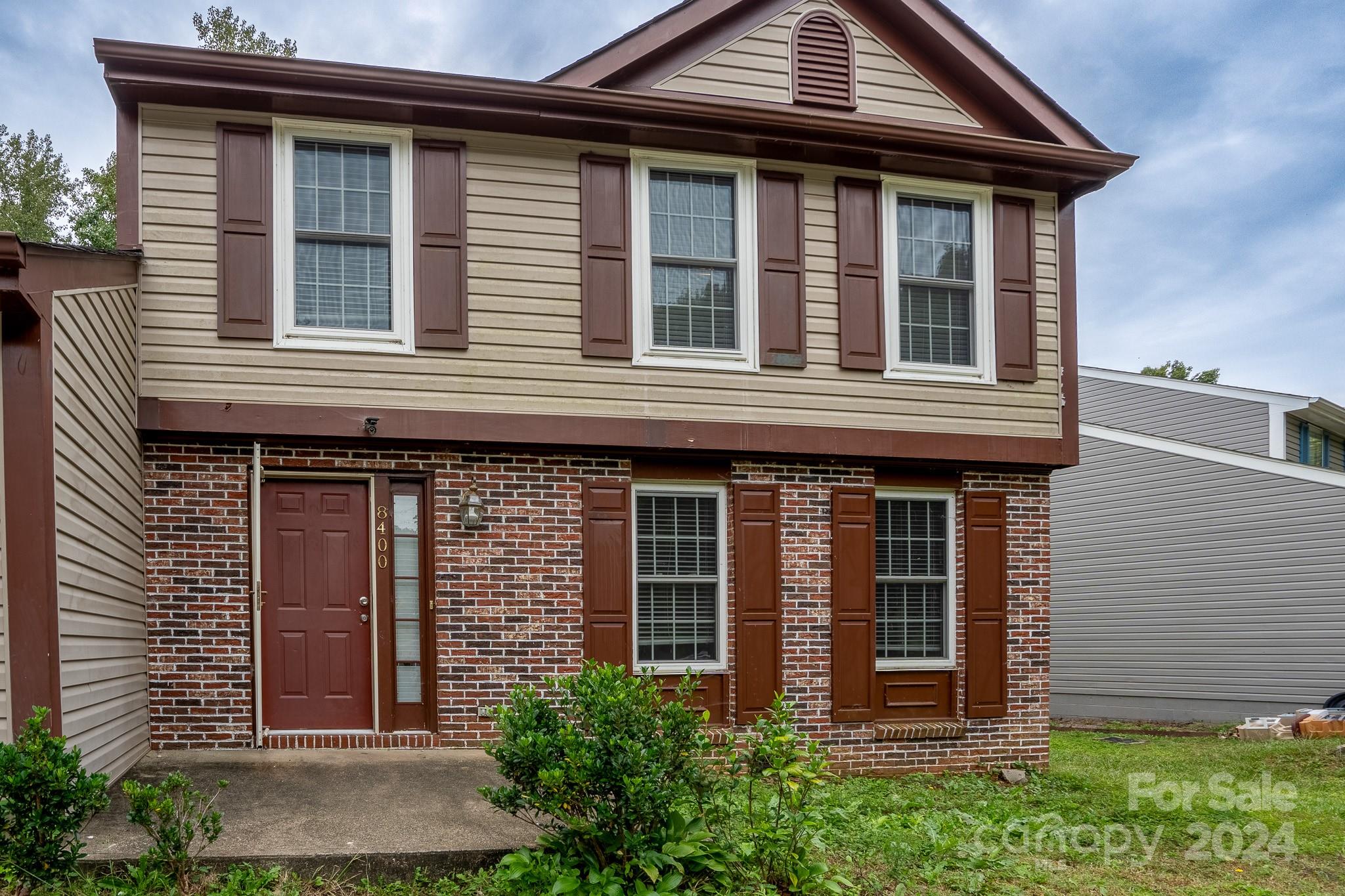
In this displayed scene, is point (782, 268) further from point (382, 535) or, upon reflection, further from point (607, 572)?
point (382, 535)

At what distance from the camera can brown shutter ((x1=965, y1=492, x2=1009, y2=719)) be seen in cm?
887

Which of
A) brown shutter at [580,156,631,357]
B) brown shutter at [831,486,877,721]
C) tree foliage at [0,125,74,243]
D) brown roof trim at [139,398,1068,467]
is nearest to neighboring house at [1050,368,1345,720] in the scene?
Answer: brown roof trim at [139,398,1068,467]

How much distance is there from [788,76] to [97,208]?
1635 cm

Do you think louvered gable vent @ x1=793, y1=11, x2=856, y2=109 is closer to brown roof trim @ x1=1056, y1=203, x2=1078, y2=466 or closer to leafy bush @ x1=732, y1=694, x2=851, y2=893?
brown roof trim @ x1=1056, y1=203, x2=1078, y2=466

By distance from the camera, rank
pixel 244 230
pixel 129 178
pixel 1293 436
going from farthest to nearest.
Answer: pixel 1293 436 < pixel 244 230 < pixel 129 178

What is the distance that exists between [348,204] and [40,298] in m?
2.71

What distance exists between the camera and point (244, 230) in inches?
296

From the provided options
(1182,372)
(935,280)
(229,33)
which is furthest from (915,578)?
(1182,372)

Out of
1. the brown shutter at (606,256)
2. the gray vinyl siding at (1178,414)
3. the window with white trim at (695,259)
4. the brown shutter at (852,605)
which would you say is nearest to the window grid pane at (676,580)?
the brown shutter at (852,605)

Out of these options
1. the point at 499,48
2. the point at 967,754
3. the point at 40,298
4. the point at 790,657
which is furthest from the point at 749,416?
the point at 499,48

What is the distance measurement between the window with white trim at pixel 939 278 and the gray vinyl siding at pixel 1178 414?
366 inches

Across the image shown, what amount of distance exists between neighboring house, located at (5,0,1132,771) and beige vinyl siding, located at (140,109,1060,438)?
25mm

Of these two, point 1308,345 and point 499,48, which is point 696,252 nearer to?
point 499,48

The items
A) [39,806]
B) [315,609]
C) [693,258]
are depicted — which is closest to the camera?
[39,806]
